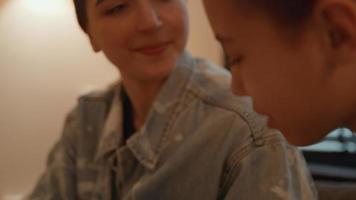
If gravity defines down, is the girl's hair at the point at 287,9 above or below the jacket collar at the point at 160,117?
above

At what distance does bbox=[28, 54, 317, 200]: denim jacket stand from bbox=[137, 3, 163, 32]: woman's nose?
79 mm

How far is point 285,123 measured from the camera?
519 mm

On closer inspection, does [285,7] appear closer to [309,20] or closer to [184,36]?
[309,20]

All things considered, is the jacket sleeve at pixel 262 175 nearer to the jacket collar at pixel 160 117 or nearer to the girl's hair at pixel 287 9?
the jacket collar at pixel 160 117

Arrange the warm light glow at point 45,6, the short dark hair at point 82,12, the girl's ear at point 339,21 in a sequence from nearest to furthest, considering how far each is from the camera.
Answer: the girl's ear at point 339,21 → the short dark hair at point 82,12 → the warm light glow at point 45,6

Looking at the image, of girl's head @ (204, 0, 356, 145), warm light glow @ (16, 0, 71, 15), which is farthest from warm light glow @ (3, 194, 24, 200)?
girl's head @ (204, 0, 356, 145)

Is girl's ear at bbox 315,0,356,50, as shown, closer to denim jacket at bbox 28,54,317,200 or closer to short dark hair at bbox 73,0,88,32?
denim jacket at bbox 28,54,317,200

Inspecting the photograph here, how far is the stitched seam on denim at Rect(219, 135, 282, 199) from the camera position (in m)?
0.72

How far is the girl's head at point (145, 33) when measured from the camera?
0.78 meters

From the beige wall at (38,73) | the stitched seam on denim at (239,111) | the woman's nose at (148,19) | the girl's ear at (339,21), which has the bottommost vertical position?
the beige wall at (38,73)

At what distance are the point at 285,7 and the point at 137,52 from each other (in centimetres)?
40

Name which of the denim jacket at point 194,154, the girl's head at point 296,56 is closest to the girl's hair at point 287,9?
the girl's head at point 296,56

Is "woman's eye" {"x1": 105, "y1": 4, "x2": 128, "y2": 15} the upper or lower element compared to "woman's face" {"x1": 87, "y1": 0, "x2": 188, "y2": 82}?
upper

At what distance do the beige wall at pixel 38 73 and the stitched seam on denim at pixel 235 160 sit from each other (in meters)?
0.89
